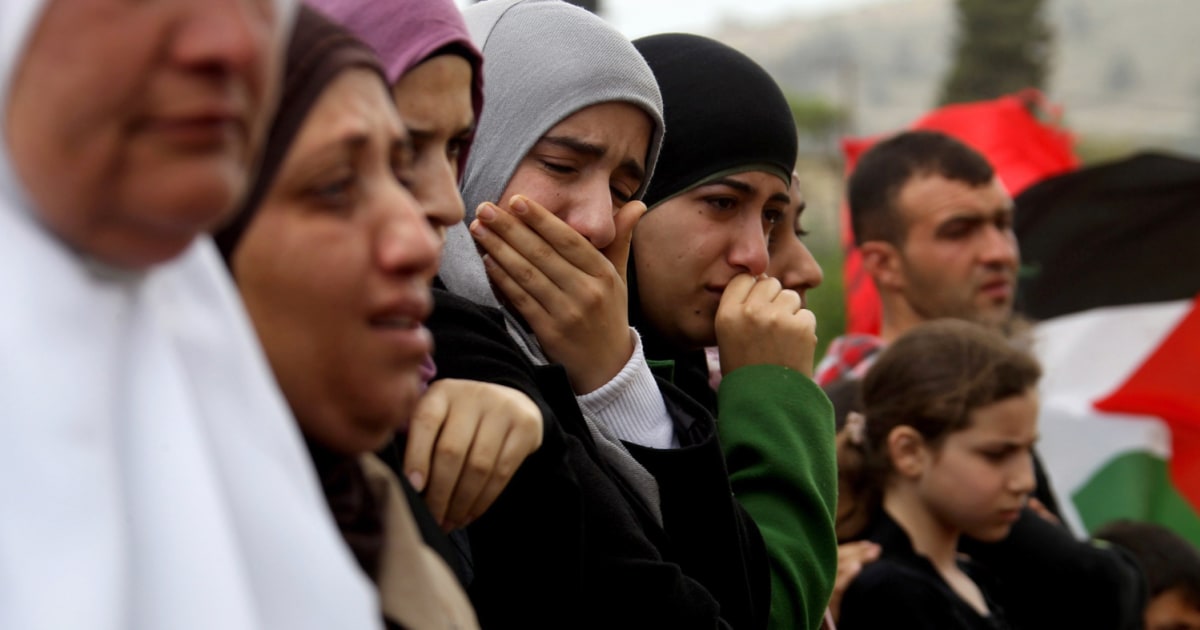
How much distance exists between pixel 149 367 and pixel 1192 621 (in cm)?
489

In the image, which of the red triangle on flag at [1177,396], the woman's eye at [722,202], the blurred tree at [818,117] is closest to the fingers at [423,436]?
the woman's eye at [722,202]

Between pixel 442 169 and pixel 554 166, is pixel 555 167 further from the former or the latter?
pixel 442 169

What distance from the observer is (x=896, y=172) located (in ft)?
20.2

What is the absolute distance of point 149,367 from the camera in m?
1.27

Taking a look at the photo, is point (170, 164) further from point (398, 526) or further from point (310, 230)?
point (398, 526)

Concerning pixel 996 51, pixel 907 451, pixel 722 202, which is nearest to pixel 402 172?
pixel 722 202

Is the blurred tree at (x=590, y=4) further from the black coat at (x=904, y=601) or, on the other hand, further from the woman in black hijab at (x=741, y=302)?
the black coat at (x=904, y=601)

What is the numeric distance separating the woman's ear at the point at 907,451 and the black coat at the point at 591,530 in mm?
1796

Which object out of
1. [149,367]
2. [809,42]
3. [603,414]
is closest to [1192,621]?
[603,414]

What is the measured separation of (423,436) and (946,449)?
270 centimetres

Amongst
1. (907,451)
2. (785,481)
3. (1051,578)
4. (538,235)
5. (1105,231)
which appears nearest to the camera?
(538,235)

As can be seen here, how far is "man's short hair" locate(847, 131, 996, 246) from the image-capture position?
6.02 meters

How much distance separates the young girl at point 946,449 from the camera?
14.2 ft

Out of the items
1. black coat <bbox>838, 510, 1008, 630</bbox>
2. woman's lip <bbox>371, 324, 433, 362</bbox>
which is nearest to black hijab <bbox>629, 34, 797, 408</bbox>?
black coat <bbox>838, 510, 1008, 630</bbox>
